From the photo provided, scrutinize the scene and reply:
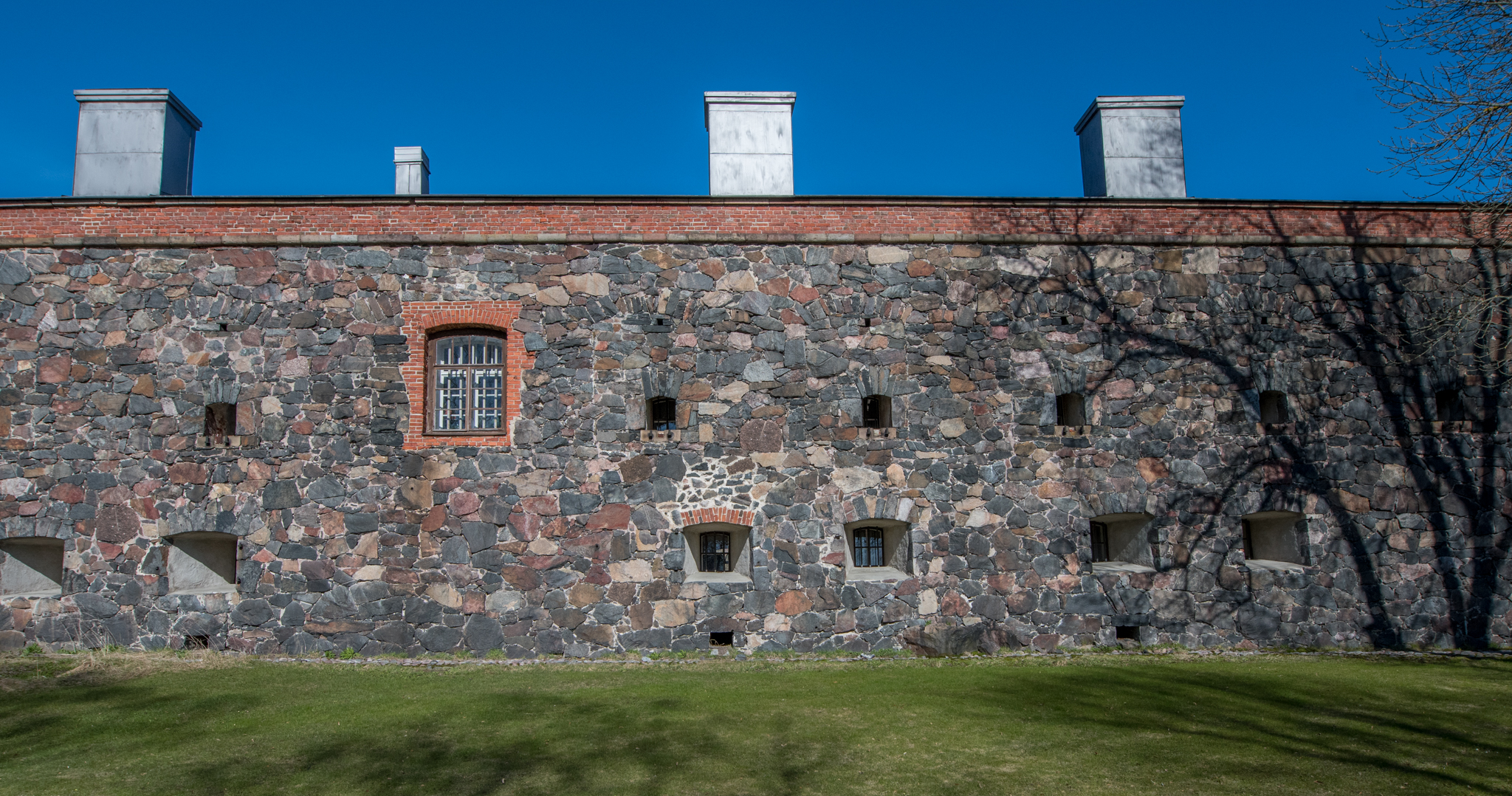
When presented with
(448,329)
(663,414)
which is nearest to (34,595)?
(448,329)

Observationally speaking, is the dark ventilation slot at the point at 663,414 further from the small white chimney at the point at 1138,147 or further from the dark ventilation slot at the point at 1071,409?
the small white chimney at the point at 1138,147

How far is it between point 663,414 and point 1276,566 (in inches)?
298

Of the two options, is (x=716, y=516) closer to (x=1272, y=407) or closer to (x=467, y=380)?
(x=467, y=380)

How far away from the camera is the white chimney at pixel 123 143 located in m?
11.9

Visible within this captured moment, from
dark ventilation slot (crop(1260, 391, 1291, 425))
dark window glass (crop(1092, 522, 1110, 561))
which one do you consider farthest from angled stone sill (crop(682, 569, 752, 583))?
dark ventilation slot (crop(1260, 391, 1291, 425))

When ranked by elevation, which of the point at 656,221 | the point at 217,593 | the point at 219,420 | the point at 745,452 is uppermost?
the point at 656,221

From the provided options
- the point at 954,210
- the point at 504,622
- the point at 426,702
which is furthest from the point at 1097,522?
the point at 426,702

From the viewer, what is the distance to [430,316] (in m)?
10.8

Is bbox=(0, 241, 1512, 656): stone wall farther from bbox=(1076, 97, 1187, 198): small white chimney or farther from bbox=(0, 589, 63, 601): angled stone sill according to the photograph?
bbox=(1076, 97, 1187, 198): small white chimney

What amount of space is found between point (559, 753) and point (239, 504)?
6.27 meters

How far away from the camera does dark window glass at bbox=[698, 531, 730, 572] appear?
1102cm

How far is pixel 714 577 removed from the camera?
35.2 feet

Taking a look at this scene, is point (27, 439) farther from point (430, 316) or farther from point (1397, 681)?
point (1397, 681)

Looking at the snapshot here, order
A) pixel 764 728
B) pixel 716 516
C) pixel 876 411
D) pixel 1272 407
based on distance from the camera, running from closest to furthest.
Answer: pixel 764 728 → pixel 716 516 → pixel 876 411 → pixel 1272 407
